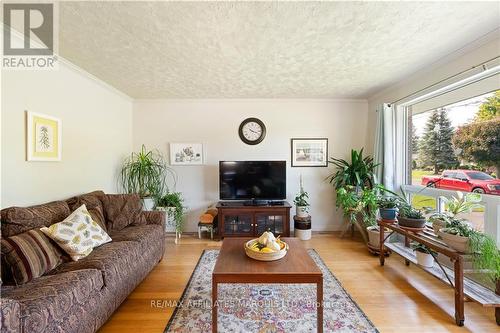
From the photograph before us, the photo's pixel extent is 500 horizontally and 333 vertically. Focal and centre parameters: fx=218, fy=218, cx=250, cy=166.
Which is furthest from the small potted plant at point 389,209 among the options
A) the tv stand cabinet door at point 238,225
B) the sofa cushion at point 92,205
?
the sofa cushion at point 92,205

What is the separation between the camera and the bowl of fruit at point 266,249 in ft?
5.68

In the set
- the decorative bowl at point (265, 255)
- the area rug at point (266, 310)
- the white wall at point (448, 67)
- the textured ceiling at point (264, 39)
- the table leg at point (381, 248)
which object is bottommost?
the area rug at point (266, 310)

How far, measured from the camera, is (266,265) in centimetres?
168

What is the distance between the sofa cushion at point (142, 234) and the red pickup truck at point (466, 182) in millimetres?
3364

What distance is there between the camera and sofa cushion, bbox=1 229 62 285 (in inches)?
56.6

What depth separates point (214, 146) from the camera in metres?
3.85

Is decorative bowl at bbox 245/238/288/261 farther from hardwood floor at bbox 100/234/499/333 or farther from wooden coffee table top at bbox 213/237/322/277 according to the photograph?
hardwood floor at bbox 100/234/499/333

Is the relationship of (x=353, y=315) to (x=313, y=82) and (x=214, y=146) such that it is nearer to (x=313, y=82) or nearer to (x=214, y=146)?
(x=313, y=82)

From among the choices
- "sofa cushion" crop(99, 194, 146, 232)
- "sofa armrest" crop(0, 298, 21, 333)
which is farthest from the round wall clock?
"sofa armrest" crop(0, 298, 21, 333)

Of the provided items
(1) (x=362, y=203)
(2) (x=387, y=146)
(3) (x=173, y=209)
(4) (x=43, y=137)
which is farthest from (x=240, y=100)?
(4) (x=43, y=137)

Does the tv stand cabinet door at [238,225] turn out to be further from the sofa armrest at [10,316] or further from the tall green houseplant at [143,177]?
the sofa armrest at [10,316]

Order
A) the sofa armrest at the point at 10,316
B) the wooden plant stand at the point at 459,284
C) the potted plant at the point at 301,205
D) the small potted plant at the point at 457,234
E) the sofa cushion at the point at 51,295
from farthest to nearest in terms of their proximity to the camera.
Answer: the potted plant at the point at 301,205
the small potted plant at the point at 457,234
the wooden plant stand at the point at 459,284
the sofa cushion at the point at 51,295
the sofa armrest at the point at 10,316

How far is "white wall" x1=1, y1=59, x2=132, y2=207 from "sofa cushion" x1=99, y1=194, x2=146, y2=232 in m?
0.44

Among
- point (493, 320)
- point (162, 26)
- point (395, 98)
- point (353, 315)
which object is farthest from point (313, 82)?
point (493, 320)
